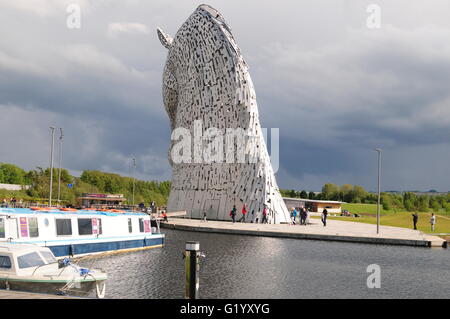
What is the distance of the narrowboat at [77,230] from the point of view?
687 inches

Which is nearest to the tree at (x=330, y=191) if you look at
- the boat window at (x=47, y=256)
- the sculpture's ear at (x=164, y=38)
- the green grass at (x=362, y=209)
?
the green grass at (x=362, y=209)

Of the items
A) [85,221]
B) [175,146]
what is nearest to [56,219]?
[85,221]

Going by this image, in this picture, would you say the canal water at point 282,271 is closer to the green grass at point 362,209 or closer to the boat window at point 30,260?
the boat window at point 30,260

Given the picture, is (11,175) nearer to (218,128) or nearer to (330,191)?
(218,128)

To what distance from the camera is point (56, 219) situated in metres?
19.2

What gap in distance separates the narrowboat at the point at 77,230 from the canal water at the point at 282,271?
679 mm

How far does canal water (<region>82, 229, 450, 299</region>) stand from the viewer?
14.1m

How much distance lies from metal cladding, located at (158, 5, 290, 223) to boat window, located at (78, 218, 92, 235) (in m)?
19.0

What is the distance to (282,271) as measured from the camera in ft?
56.9

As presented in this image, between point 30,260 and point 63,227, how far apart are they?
254 inches

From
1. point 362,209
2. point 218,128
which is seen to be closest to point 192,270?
point 218,128

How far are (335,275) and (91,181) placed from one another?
83.4 meters

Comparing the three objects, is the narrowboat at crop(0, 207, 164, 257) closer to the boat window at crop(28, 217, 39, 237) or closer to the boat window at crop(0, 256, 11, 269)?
the boat window at crop(28, 217, 39, 237)
